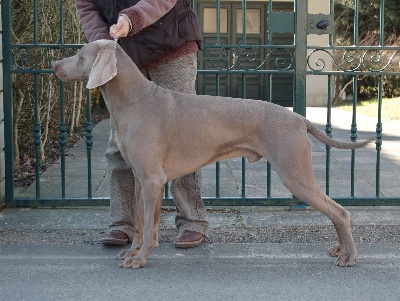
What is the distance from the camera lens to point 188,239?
17.5 feet

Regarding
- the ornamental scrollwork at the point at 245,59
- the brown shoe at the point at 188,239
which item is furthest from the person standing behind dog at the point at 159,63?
the ornamental scrollwork at the point at 245,59

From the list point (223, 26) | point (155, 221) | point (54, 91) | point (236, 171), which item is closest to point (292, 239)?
point (155, 221)

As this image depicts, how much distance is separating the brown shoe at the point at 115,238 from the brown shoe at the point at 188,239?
1.24 ft

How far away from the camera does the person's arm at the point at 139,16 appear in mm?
4656

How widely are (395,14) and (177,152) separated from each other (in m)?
17.9

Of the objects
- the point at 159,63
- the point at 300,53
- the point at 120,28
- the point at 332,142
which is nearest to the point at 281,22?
the point at 300,53

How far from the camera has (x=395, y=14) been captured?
837 inches

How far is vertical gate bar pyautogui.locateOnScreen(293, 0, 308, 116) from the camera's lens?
634cm

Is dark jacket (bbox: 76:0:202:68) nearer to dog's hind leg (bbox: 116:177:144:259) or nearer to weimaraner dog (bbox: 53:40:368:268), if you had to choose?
weimaraner dog (bbox: 53:40:368:268)

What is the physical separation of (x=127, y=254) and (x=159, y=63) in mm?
1370

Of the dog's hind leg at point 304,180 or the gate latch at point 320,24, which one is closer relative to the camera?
the dog's hind leg at point 304,180

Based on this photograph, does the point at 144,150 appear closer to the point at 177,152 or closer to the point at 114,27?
the point at 177,152

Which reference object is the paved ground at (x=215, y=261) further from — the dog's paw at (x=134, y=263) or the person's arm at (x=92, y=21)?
the person's arm at (x=92, y=21)

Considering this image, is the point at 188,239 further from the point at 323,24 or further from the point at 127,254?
the point at 323,24
